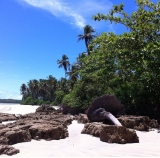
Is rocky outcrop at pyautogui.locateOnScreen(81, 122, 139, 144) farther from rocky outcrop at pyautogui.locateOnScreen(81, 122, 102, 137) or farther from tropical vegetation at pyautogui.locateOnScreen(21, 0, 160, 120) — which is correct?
tropical vegetation at pyautogui.locateOnScreen(21, 0, 160, 120)

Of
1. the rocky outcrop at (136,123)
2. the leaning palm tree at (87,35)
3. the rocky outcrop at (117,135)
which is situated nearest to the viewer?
the rocky outcrop at (117,135)

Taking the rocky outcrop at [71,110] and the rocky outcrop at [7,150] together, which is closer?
the rocky outcrop at [7,150]

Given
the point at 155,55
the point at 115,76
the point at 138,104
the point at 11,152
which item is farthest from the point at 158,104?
the point at 11,152

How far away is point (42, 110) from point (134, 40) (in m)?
12.3

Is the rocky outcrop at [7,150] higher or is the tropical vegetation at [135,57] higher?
the tropical vegetation at [135,57]

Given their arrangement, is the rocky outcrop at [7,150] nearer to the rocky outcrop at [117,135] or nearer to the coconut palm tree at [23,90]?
the rocky outcrop at [117,135]

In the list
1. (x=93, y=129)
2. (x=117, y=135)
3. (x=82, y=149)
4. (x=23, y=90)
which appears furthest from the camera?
(x=23, y=90)

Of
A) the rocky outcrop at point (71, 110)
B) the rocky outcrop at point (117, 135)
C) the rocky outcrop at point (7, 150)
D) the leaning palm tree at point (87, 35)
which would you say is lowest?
the rocky outcrop at point (7, 150)

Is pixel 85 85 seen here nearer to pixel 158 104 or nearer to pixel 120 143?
pixel 158 104

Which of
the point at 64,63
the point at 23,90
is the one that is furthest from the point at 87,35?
the point at 23,90

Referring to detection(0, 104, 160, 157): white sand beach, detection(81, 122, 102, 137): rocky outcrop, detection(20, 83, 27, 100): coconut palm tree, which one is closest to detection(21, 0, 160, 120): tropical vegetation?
detection(81, 122, 102, 137): rocky outcrop

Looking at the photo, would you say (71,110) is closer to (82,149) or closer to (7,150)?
(82,149)

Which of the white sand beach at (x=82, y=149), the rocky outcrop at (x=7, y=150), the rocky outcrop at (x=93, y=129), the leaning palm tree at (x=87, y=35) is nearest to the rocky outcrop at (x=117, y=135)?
the white sand beach at (x=82, y=149)

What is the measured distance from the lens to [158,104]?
511 inches
